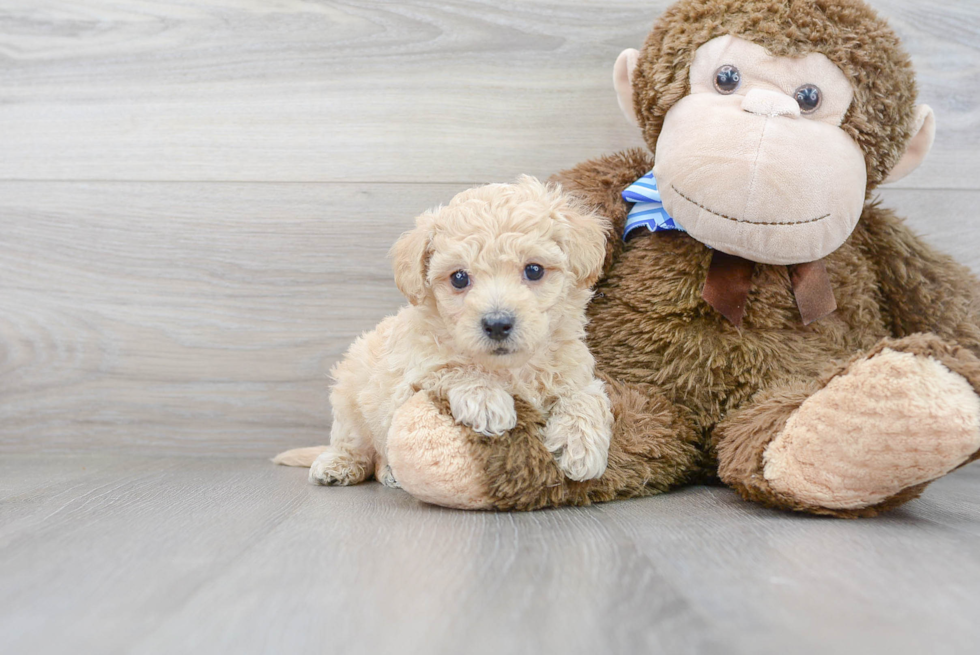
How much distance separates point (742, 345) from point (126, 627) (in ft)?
2.86

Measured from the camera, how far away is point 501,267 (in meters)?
0.96

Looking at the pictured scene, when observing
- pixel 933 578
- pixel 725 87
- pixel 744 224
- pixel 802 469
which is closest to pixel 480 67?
pixel 725 87

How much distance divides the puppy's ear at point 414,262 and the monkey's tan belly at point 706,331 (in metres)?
0.34

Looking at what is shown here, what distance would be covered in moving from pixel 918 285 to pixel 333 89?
1.10 m

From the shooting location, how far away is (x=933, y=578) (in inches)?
27.0

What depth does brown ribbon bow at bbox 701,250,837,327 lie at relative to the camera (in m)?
1.12

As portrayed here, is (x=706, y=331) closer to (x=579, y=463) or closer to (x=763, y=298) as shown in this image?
(x=763, y=298)

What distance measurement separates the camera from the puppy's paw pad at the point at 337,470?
1240mm

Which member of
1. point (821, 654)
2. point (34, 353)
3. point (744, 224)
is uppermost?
point (744, 224)

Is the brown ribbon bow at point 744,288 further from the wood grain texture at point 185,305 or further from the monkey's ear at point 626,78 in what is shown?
the wood grain texture at point 185,305

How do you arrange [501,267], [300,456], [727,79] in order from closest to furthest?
[501,267]
[727,79]
[300,456]

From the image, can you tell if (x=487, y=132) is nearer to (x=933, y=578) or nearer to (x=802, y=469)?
(x=802, y=469)

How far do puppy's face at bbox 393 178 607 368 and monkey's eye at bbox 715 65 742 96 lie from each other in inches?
10.7

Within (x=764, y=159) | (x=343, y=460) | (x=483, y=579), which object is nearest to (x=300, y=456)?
(x=343, y=460)
